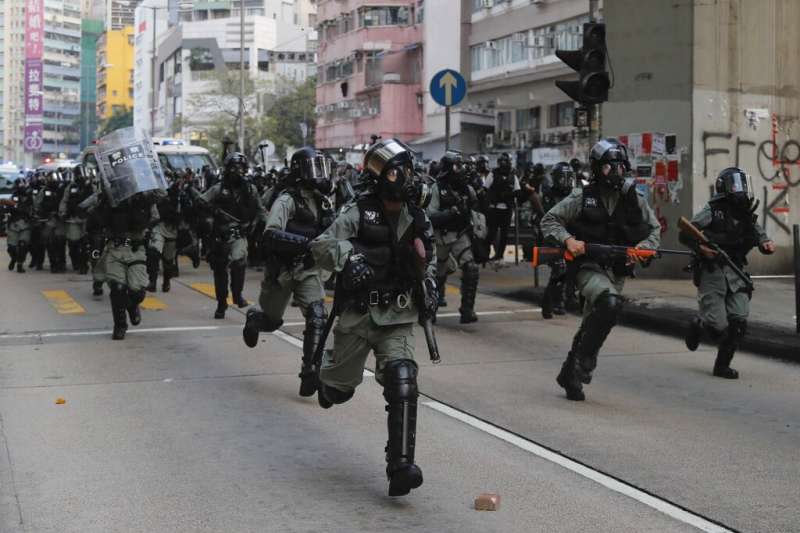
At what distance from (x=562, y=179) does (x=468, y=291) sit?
2656 millimetres

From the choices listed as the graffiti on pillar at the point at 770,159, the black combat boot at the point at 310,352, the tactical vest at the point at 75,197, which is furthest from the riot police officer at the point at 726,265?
the tactical vest at the point at 75,197

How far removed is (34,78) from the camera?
537 ft

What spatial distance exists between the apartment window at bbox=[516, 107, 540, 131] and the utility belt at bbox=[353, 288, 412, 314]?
42137mm

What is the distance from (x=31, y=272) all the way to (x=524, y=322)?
40.6 feet

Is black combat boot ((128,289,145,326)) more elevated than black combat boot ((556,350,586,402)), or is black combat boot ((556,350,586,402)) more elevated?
black combat boot ((128,289,145,326))

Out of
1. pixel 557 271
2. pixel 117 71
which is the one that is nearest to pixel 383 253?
pixel 557 271

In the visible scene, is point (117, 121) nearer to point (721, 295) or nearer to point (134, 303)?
point (134, 303)

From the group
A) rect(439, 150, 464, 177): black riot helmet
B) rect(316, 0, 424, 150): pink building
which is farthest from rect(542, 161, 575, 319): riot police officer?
rect(316, 0, 424, 150): pink building

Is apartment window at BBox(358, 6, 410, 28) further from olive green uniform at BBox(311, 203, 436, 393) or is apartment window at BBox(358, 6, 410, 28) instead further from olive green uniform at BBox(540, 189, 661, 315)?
olive green uniform at BBox(311, 203, 436, 393)

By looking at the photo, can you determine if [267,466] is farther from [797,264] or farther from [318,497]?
[797,264]

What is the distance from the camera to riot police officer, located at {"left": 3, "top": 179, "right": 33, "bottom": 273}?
24.0 meters

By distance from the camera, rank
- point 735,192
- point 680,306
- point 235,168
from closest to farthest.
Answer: point 735,192 < point 235,168 < point 680,306

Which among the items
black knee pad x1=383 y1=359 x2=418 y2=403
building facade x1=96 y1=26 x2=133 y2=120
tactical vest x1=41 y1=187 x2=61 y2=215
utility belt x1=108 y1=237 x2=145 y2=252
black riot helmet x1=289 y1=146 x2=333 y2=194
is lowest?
black knee pad x1=383 y1=359 x2=418 y2=403

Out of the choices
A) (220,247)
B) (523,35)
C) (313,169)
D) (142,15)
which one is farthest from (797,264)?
(142,15)
